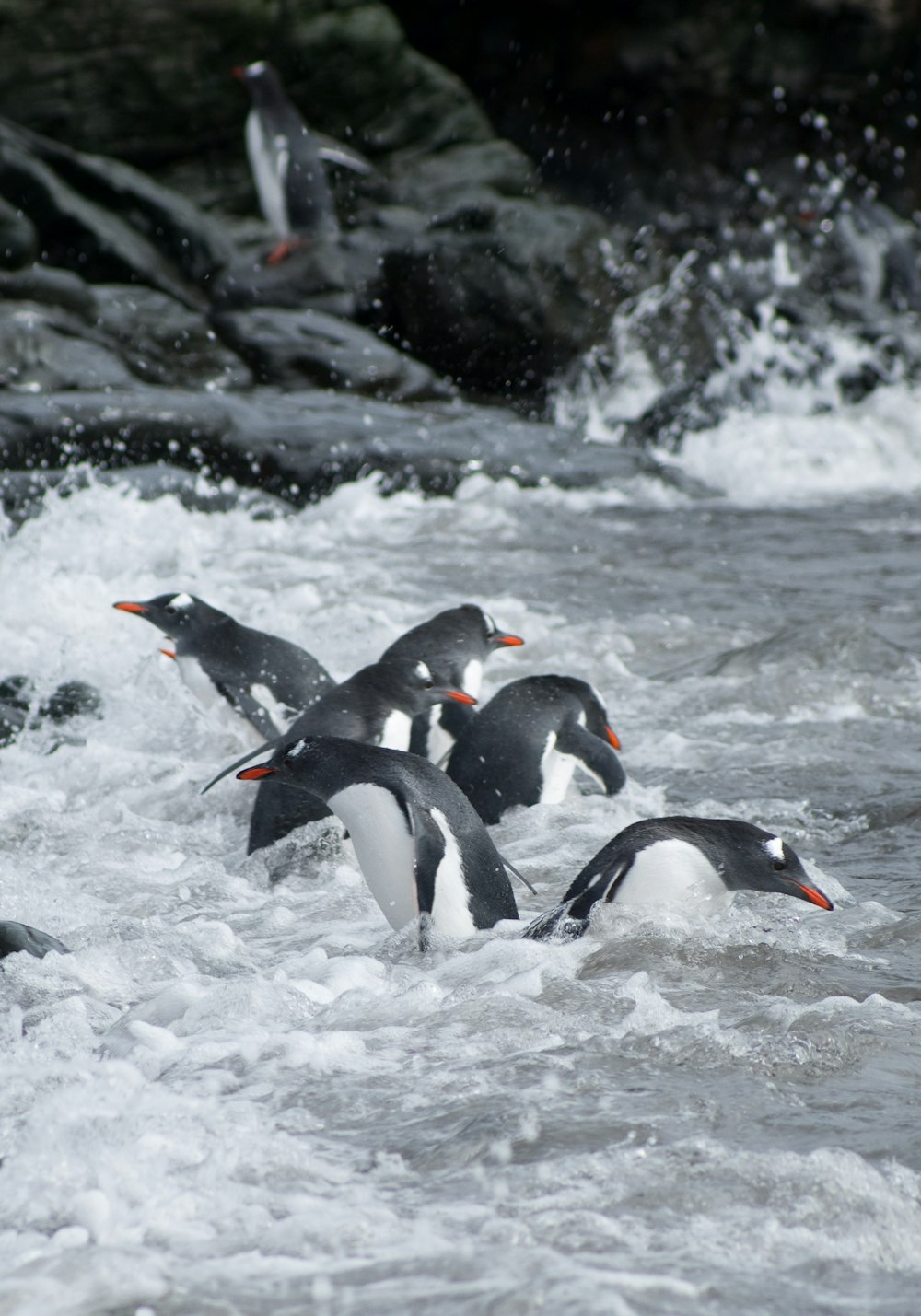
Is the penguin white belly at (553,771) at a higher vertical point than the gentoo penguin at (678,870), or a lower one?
lower

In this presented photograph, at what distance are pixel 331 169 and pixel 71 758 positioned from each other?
9.88 metres

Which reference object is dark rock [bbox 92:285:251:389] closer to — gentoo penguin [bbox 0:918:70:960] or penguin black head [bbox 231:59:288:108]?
penguin black head [bbox 231:59:288:108]

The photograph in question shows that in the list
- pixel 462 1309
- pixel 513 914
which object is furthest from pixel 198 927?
pixel 462 1309

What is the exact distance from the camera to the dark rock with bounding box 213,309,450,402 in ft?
33.3

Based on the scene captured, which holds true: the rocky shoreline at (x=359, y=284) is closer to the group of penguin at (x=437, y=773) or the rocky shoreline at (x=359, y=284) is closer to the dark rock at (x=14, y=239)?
the dark rock at (x=14, y=239)

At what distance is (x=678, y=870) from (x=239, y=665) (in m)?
2.26

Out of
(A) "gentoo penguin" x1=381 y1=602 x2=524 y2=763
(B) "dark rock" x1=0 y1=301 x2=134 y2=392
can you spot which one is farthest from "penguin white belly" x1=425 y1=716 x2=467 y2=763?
(B) "dark rock" x1=0 y1=301 x2=134 y2=392

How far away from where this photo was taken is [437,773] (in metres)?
3.45

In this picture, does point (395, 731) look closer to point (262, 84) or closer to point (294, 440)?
point (294, 440)

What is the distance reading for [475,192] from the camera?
13.2 meters

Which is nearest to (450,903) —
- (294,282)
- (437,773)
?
(437,773)

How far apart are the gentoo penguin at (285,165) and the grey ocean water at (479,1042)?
273 inches

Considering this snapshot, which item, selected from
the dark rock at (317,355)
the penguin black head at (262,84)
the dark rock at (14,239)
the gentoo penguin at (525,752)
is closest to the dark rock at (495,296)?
the dark rock at (317,355)

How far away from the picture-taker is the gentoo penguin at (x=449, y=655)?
4777 mm
